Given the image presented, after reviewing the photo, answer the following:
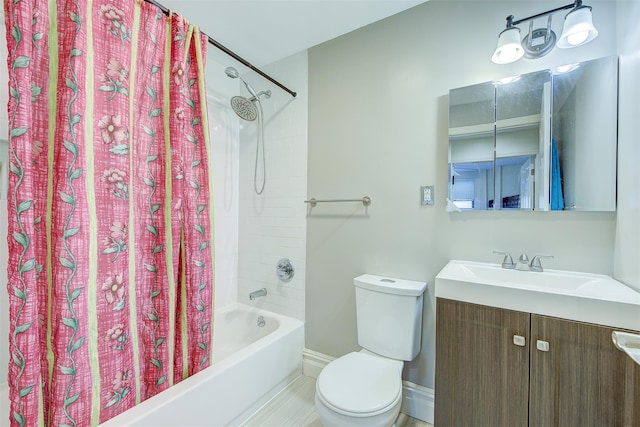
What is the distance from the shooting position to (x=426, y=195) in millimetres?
1633

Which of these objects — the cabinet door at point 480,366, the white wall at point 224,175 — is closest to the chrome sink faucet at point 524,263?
the cabinet door at point 480,366

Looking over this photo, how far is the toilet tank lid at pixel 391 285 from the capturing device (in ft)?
4.95

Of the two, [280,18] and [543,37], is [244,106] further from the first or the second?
[543,37]

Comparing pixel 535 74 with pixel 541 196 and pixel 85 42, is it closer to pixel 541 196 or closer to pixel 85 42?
pixel 541 196

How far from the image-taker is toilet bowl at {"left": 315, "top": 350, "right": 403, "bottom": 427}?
3.78ft

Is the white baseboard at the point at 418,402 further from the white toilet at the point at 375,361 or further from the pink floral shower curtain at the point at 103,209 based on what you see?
the pink floral shower curtain at the point at 103,209

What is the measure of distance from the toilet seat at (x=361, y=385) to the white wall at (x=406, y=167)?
1.13 ft

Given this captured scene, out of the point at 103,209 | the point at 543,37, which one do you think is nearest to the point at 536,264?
the point at 543,37

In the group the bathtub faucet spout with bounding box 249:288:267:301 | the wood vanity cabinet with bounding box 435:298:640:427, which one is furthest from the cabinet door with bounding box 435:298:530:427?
the bathtub faucet spout with bounding box 249:288:267:301

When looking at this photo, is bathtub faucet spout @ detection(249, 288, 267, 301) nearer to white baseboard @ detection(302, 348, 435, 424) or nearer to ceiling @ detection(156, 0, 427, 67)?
white baseboard @ detection(302, 348, 435, 424)

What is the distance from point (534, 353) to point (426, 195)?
893mm

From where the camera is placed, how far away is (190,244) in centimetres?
126

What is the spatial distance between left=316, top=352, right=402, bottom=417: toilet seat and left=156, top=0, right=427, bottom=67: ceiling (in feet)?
6.77

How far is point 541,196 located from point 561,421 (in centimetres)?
93
